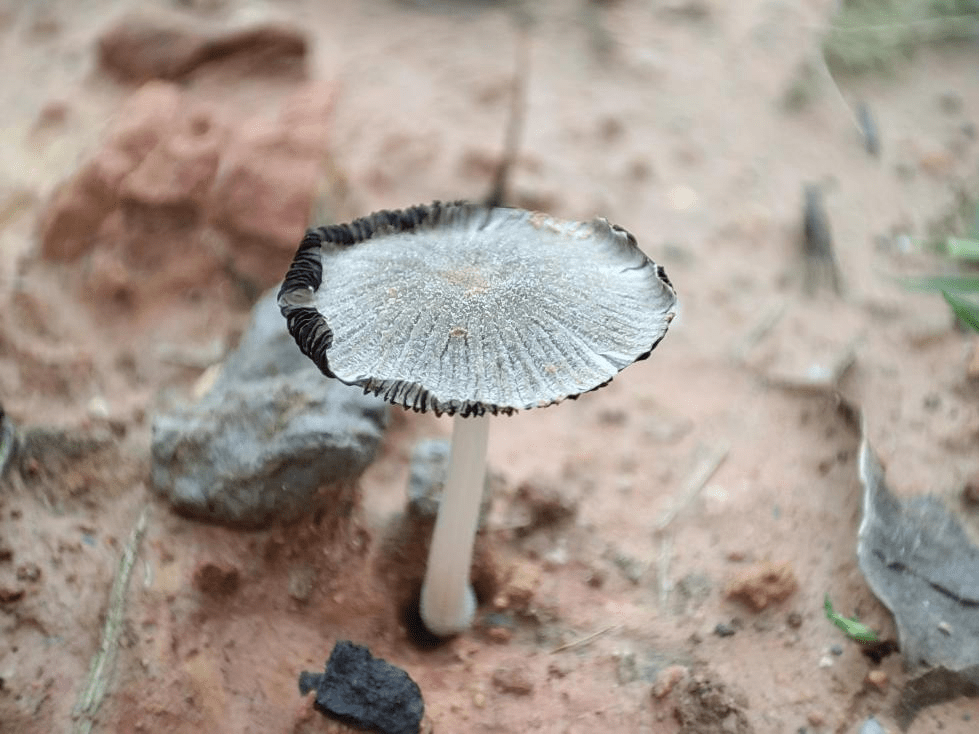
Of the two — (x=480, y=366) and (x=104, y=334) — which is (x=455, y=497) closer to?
(x=480, y=366)

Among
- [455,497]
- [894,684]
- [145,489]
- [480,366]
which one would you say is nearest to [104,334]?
[145,489]

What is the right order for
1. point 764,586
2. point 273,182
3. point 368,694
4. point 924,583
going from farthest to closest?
point 273,182, point 764,586, point 924,583, point 368,694

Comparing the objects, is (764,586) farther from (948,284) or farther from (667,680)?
(948,284)

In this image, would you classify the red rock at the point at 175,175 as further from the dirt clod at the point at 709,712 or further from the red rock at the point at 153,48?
the dirt clod at the point at 709,712

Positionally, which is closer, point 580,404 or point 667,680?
point 667,680

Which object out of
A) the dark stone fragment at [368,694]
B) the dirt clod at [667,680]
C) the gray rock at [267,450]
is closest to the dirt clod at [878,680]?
the dirt clod at [667,680]

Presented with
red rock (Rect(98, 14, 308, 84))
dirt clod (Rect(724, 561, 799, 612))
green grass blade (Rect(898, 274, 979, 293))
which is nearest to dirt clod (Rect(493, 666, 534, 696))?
dirt clod (Rect(724, 561, 799, 612))

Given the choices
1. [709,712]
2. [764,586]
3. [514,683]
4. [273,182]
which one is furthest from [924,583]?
[273,182]
